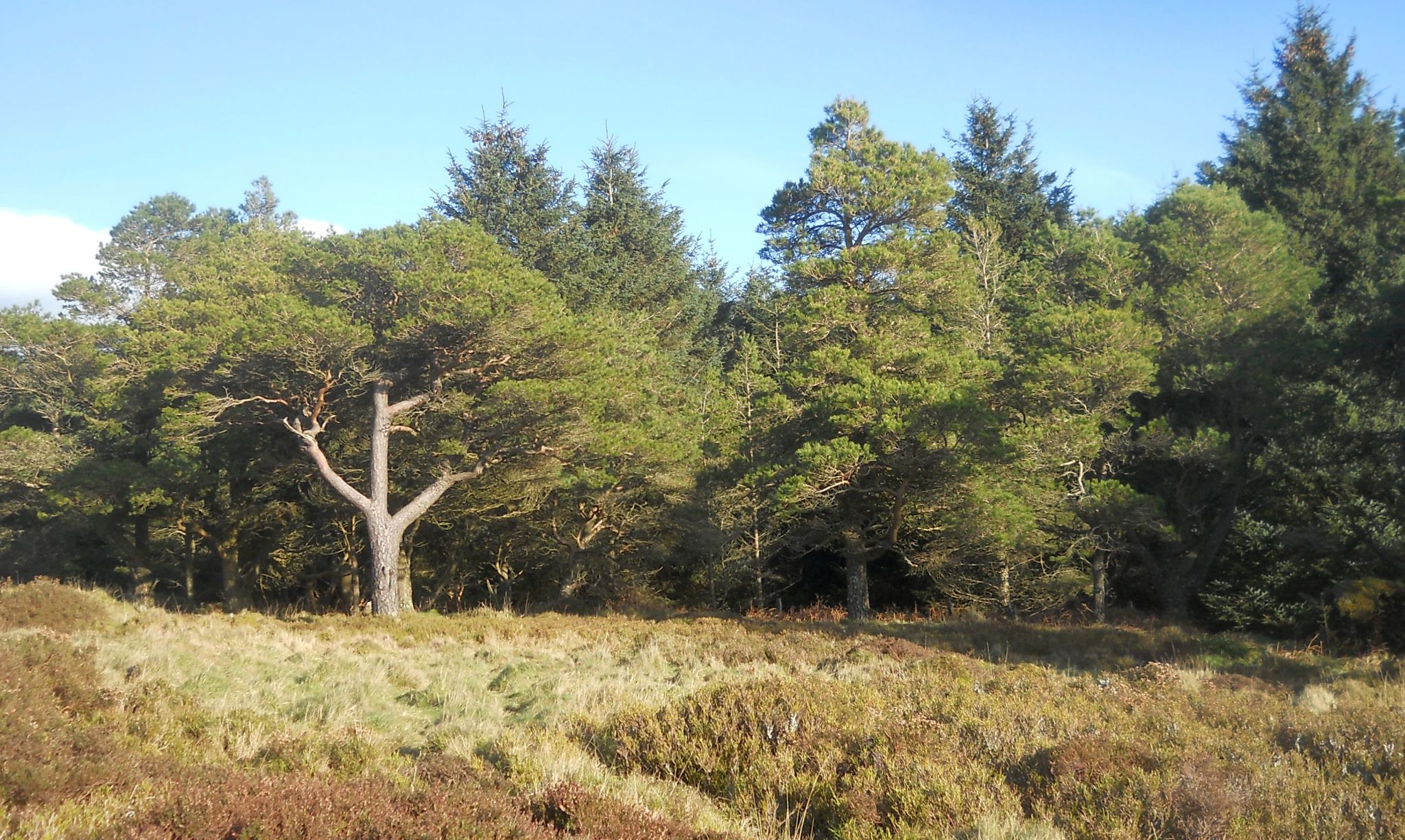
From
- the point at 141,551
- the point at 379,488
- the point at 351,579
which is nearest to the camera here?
the point at 379,488

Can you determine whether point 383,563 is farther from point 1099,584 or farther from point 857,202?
point 1099,584

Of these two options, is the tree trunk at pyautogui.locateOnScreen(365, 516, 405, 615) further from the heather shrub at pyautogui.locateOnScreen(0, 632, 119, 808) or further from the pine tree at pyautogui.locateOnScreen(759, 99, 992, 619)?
the heather shrub at pyautogui.locateOnScreen(0, 632, 119, 808)

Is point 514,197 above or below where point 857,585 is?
above

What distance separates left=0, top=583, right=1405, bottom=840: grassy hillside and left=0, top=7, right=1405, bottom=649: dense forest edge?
26.7ft

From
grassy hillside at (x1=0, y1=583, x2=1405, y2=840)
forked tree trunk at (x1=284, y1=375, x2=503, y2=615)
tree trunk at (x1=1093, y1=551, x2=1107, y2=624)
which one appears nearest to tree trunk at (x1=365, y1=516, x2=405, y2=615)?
forked tree trunk at (x1=284, y1=375, x2=503, y2=615)

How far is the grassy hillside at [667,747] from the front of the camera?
4734 millimetres

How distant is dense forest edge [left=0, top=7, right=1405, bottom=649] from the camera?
19141 mm

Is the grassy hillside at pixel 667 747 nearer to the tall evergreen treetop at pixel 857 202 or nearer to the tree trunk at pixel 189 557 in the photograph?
the tall evergreen treetop at pixel 857 202

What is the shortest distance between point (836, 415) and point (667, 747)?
43.2ft

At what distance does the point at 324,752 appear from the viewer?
20.1ft

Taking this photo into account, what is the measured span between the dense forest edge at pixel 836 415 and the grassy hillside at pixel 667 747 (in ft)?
26.7

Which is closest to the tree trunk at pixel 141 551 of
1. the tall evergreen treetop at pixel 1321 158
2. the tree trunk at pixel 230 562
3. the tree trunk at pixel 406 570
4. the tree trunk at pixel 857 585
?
the tree trunk at pixel 230 562

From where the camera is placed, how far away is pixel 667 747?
6.74m

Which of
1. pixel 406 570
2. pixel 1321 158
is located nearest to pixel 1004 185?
pixel 1321 158
